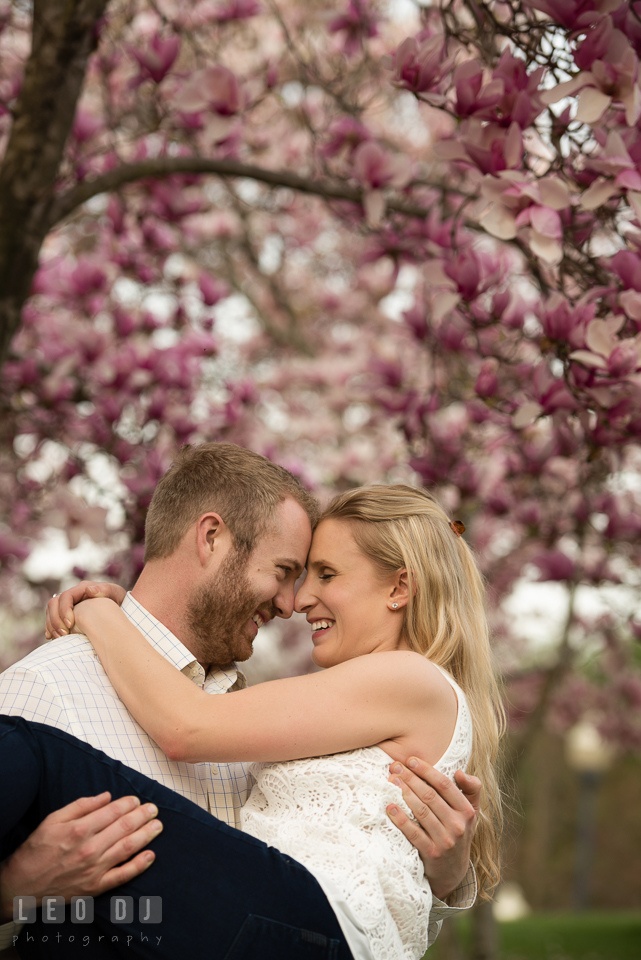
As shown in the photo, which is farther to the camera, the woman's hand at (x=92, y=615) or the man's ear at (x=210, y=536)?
the man's ear at (x=210, y=536)

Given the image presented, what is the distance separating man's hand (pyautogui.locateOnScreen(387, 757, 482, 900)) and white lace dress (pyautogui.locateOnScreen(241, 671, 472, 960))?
19 mm

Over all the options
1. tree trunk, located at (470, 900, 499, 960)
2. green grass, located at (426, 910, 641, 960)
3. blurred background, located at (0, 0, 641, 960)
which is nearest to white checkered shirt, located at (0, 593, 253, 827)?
blurred background, located at (0, 0, 641, 960)

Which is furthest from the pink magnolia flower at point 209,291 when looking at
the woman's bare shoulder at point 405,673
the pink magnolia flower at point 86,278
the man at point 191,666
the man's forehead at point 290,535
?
the woman's bare shoulder at point 405,673

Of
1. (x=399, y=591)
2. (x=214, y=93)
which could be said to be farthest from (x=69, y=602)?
(x=214, y=93)

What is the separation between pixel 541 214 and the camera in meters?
1.72

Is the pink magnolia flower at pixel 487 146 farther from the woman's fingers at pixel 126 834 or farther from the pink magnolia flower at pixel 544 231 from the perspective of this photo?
the woman's fingers at pixel 126 834

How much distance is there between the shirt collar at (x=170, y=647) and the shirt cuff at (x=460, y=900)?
2.16 feet

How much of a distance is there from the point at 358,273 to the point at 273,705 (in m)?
4.85

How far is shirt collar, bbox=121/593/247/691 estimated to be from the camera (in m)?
1.82

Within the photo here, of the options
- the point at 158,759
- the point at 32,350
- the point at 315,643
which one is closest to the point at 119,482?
the point at 32,350

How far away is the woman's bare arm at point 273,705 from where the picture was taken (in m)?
1.56

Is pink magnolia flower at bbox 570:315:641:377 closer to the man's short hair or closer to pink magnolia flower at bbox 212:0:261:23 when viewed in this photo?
the man's short hair

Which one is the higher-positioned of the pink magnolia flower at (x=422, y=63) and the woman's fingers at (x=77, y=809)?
the pink magnolia flower at (x=422, y=63)

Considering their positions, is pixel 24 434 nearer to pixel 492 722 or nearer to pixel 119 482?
pixel 119 482
